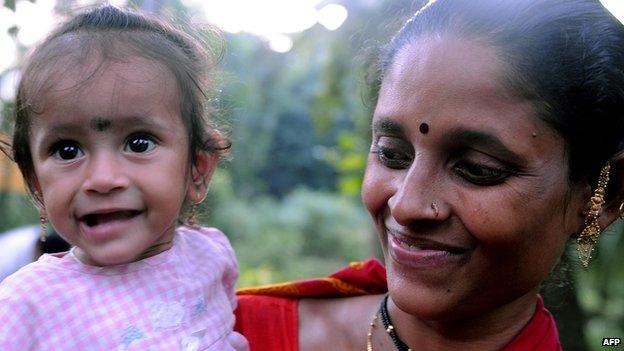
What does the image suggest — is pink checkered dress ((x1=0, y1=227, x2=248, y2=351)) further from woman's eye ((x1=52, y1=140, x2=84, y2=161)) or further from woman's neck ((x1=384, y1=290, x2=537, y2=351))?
woman's neck ((x1=384, y1=290, x2=537, y2=351))

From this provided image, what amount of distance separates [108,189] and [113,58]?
1.12 ft

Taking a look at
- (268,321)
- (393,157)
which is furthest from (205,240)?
(393,157)

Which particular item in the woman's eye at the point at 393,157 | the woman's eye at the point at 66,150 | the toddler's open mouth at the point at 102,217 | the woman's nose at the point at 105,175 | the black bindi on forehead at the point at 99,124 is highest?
the black bindi on forehead at the point at 99,124

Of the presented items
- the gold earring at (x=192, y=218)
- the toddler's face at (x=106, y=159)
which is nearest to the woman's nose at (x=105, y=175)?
the toddler's face at (x=106, y=159)

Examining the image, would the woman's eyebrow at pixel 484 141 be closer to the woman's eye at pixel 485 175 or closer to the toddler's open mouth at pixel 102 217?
the woman's eye at pixel 485 175

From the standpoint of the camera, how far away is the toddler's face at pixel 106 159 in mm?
1825

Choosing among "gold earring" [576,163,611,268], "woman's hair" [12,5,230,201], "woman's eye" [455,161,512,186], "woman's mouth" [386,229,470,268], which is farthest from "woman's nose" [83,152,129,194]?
"gold earring" [576,163,611,268]

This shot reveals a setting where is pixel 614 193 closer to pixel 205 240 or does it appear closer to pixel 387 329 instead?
pixel 387 329

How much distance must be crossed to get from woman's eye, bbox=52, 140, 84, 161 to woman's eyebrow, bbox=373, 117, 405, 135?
0.76 metres

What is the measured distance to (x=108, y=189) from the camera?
1807 millimetres

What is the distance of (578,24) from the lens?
1847 mm

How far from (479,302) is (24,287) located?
1126 mm

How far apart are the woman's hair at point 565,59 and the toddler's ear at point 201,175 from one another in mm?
728

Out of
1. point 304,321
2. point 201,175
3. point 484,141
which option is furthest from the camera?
point 304,321
